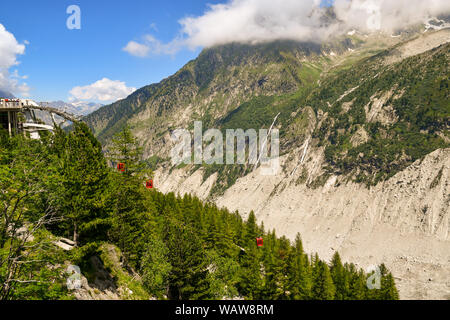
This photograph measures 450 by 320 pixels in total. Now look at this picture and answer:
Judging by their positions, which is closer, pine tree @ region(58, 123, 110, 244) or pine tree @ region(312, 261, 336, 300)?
pine tree @ region(58, 123, 110, 244)

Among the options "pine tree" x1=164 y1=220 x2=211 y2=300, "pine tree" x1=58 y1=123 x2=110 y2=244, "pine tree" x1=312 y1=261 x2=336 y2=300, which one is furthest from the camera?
"pine tree" x1=312 y1=261 x2=336 y2=300

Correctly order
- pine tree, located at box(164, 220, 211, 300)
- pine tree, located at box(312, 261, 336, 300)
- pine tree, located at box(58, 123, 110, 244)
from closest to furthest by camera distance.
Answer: pine tree, located at box(58, 123, 110, 244) → pine tree, located at box(164, 220, 211, 300) → pine tree, located at box(312, 261, 336, 300)

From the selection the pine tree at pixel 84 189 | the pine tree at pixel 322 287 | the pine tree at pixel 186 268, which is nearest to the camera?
the pine tree at pixel 84 189

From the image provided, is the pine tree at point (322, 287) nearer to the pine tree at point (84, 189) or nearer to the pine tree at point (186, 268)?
the pine tree at point (186, 268)

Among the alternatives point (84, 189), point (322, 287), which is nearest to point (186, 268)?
point (84, 189)

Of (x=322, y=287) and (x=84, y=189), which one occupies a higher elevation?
(x=84, y=189)

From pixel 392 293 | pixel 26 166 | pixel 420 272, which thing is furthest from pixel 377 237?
pixel 26 166

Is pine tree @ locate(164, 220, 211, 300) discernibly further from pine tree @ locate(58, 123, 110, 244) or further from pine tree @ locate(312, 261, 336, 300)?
pine tree @ locate(312, 261, 336, 300)

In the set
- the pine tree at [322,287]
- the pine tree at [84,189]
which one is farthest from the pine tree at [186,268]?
the pine tree at [322,287]

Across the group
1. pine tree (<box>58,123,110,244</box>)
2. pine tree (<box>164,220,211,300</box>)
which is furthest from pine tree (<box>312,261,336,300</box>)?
pine tree (<box>58,123,110,244</box>)

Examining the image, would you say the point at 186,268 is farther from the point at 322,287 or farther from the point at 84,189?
the point at 322,287

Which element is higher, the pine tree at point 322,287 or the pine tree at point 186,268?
the pine tree at point 186,268

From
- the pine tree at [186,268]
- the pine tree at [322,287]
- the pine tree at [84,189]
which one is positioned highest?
the pine tree at [84,189]
